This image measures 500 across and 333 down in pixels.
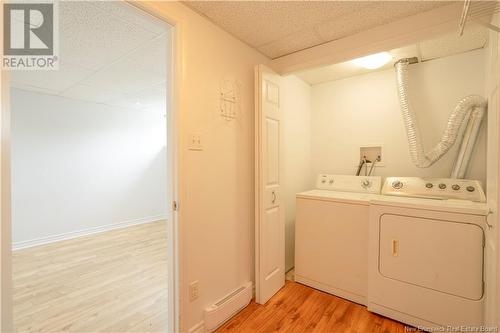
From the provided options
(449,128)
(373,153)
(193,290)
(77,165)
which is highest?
(449,128)

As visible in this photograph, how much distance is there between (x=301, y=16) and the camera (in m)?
1.54

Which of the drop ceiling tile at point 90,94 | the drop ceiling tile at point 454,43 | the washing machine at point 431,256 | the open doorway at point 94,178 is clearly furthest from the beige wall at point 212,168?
the drop ceiling tile at point 90,94

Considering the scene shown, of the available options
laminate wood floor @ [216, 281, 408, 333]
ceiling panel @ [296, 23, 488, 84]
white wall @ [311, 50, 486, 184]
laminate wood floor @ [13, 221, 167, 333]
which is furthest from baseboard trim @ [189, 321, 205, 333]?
ceiling panel @ [296, 23, 488, 84]

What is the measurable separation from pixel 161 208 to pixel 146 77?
118 inches

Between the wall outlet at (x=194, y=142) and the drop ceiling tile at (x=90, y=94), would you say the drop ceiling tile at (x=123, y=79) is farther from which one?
the wall outlet at (x=194, y=142)

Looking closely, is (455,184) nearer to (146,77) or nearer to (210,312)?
(210,312)

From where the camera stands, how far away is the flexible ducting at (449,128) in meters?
1.84

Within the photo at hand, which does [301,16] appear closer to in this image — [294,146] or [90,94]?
[294,146]

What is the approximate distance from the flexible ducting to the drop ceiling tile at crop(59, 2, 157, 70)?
225 cm

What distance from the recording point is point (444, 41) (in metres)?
1.88

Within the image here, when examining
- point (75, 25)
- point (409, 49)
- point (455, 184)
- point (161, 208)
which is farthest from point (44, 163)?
point (455, 184)

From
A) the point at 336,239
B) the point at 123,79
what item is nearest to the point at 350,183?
the point at 336,239

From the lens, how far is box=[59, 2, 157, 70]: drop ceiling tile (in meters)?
1.50

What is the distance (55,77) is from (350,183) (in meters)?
3.64
